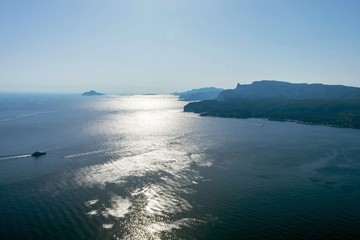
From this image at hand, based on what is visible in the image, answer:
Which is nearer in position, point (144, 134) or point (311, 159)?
point (311, 159)

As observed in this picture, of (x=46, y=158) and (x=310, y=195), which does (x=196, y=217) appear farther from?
(x=46, y=158)

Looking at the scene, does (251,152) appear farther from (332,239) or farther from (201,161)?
(332,239)

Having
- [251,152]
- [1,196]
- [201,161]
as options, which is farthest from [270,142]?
[1,196]

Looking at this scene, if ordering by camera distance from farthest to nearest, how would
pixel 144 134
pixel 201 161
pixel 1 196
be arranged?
pixel 144 134 → pixel 201 161 → pixel 1 196

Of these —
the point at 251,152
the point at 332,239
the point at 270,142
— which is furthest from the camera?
the point at 270,142

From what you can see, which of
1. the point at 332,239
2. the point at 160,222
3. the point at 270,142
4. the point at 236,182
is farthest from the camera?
the point at 270,142

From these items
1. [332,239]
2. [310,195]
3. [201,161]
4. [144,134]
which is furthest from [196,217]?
[144,134]
